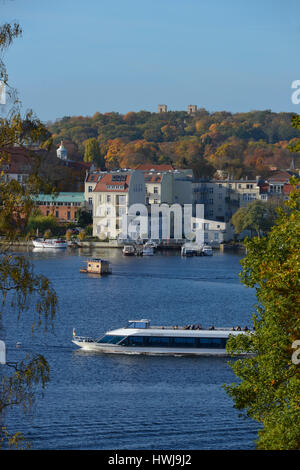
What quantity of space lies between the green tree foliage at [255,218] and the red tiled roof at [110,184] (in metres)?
4.26

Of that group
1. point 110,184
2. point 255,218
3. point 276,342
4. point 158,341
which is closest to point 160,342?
point 158,341

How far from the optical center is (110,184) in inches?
1283

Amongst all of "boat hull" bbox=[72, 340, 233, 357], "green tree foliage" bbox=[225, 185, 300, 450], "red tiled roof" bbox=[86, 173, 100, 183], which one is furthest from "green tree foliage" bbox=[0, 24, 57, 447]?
"red tiled roof" bbox=[86, 173, 100, 183]

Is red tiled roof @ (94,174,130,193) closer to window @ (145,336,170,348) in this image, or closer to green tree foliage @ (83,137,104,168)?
green tree foliage @ (83,137,104,168)

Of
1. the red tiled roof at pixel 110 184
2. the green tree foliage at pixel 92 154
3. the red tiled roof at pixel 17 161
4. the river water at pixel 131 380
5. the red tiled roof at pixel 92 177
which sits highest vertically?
the green tree foliage at pixel 92 154

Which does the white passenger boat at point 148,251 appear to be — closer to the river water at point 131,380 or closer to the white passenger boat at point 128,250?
the white passenger boat at point 128,250

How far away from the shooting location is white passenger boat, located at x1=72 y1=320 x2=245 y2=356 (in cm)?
1262

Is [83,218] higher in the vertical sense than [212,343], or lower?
higher

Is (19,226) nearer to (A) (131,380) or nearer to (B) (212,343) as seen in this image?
(A) (131,380)

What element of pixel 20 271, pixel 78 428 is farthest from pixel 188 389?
pixel 20 271

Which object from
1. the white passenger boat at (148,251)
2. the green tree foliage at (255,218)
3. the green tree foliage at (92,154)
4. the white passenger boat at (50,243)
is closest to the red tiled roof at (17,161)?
the white passenger boat at (148,251)

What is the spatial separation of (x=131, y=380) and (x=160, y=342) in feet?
6.65

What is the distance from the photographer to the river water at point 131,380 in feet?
27.3
